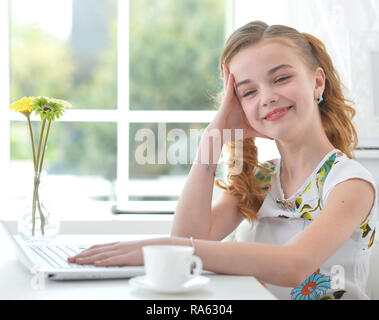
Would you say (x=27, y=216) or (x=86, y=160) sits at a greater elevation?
(x=86, y=160)

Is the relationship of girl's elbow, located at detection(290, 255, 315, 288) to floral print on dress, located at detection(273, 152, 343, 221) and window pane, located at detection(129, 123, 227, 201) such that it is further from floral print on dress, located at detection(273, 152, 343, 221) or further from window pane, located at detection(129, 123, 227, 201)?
window pane, located at detection(129, 123, 227, 201)

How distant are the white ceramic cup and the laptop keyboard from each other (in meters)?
0.21

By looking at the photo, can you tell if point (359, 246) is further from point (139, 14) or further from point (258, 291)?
point (139, 14)

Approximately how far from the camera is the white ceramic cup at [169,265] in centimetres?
76

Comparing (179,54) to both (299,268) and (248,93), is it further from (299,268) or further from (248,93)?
(299,268)

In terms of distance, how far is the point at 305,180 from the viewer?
57.6 inches

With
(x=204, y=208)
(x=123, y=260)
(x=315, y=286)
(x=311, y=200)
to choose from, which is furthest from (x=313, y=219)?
(x=123, y=260)

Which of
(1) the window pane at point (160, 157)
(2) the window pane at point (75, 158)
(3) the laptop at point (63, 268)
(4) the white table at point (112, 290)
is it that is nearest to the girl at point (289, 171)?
(4) the white table at point (112, 290)

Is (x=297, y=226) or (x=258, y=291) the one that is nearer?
(x=258, y=291)

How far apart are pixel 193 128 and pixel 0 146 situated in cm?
100

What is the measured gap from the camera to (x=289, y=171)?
153cm

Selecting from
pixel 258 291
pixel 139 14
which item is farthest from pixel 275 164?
pixel 139 14

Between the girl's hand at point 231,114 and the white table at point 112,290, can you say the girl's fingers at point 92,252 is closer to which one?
the white table at point 112,290
